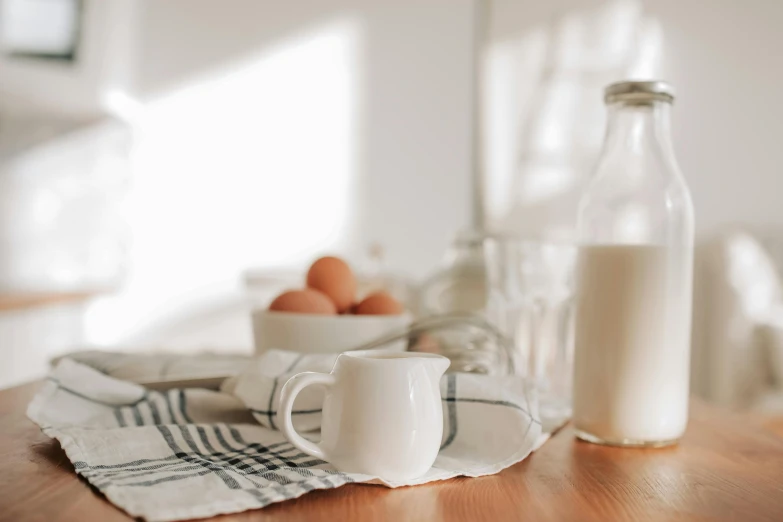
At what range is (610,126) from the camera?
2.11 ft

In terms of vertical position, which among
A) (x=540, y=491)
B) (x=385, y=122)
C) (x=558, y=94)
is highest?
(x=558, y=94)

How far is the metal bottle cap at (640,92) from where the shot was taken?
1.96 feet

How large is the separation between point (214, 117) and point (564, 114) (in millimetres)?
1560

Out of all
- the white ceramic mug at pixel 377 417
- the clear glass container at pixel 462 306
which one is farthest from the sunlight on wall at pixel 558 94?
the white ceramic mug at pixel 377 417

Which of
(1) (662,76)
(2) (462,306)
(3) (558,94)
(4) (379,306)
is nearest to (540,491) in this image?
(4) (379,306)

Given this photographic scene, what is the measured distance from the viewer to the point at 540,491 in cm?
45

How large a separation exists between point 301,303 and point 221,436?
215 millimetres

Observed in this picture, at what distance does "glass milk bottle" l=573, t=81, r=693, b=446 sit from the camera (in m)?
0.59

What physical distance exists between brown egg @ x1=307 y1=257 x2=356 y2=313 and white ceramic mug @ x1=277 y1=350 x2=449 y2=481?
1.08 ft

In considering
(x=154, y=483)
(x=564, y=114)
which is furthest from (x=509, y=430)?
(x=564, y=114)

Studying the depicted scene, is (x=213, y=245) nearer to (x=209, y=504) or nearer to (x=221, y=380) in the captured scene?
(x=221, y=380)

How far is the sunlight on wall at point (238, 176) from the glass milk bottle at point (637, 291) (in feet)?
7.69

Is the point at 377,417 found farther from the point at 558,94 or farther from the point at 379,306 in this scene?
the point at 558,94

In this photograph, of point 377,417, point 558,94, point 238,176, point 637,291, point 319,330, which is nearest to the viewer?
point 377,417
